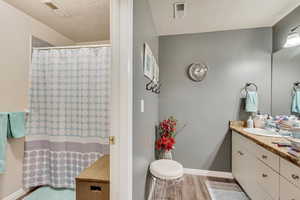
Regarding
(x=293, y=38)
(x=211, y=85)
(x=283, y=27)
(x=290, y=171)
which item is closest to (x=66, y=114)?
(x=211, y=85)

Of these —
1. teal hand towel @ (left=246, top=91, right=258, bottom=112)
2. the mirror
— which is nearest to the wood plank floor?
teal hand towel @ (left=246, top=91, right=258, bottom=112)

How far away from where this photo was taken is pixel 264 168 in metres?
1.45

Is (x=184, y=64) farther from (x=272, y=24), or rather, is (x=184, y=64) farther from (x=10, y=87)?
(x=10, y=87)

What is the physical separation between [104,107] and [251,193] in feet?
6.88

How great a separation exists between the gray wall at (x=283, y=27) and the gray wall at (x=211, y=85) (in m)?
0.08

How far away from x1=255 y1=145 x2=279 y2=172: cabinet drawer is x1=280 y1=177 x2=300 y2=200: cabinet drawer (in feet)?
0.37

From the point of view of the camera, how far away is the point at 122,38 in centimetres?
91

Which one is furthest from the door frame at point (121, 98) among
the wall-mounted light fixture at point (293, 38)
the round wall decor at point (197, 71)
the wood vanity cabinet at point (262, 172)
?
the wall-mounted light fixture at point (293, 38)

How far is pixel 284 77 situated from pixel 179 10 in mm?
1755

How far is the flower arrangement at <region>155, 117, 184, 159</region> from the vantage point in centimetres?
216

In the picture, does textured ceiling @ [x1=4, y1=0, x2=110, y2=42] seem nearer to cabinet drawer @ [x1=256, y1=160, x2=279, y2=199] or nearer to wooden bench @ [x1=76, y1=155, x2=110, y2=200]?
wooden bench @ [x1=76, y1=155, x2=110, y2=200]

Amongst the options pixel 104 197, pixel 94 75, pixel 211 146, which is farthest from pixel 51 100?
pixel 211 146

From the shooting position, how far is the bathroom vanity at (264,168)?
3.57ft

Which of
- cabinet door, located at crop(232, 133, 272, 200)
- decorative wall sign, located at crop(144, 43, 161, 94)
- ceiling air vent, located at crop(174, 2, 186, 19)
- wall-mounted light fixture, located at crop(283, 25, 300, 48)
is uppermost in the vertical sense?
ceiling air vent, located at crop(174, 2, 186, 19)
